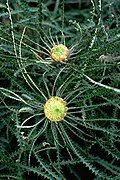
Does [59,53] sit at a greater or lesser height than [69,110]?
greater

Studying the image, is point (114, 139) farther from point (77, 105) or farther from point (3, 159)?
point (3, 159)

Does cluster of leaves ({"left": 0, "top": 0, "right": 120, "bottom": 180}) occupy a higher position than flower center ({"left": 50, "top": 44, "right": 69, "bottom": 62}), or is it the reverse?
flower center ({"left": 50, "top": 44, "right": 69, "bottom": 62})

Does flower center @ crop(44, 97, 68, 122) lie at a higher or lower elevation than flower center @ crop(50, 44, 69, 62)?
lower

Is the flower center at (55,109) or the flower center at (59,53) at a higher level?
the flower center at (59,53)
